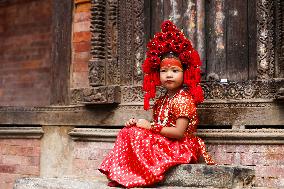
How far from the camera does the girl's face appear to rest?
14.0ft

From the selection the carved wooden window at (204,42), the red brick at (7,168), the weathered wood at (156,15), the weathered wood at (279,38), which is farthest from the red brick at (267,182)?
the red brick at (7,168)

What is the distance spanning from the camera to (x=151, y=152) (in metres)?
4.14

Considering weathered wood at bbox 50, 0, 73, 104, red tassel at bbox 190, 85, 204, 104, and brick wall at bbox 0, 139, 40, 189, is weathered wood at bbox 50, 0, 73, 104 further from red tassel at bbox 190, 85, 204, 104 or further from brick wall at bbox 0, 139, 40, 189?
red tassel at bbox 190, 85, 204, 104

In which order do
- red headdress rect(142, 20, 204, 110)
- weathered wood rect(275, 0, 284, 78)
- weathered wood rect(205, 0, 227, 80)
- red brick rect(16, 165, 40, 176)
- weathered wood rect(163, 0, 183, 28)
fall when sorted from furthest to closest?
red brick rect(16, 165, 40, 176) → weathered wood rect(163, 0, 183, 28) → weathered wood rect(205, 0, 227, 80) → weathered wood rect(275, 0, 284, 78) → red headdress rect(142, 20, 204, 110)

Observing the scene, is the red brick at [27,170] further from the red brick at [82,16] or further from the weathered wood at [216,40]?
the weathered wood at [216,40]

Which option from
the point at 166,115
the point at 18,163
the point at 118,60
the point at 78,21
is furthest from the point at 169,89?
the point at 18,163

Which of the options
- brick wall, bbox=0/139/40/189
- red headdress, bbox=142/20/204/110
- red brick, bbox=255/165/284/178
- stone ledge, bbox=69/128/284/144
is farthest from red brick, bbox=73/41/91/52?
red brick, bbox=255/165/284/178

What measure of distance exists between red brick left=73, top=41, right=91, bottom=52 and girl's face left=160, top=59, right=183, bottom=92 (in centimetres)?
178

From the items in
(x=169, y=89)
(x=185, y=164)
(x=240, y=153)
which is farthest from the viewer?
(x=240, y=153)

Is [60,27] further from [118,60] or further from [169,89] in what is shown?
[169,89]

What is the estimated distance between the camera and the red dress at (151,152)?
4.06m

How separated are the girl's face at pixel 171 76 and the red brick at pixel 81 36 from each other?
1.82 meters

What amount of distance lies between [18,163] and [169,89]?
275 centimetres

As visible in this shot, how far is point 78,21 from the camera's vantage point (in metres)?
6.00
